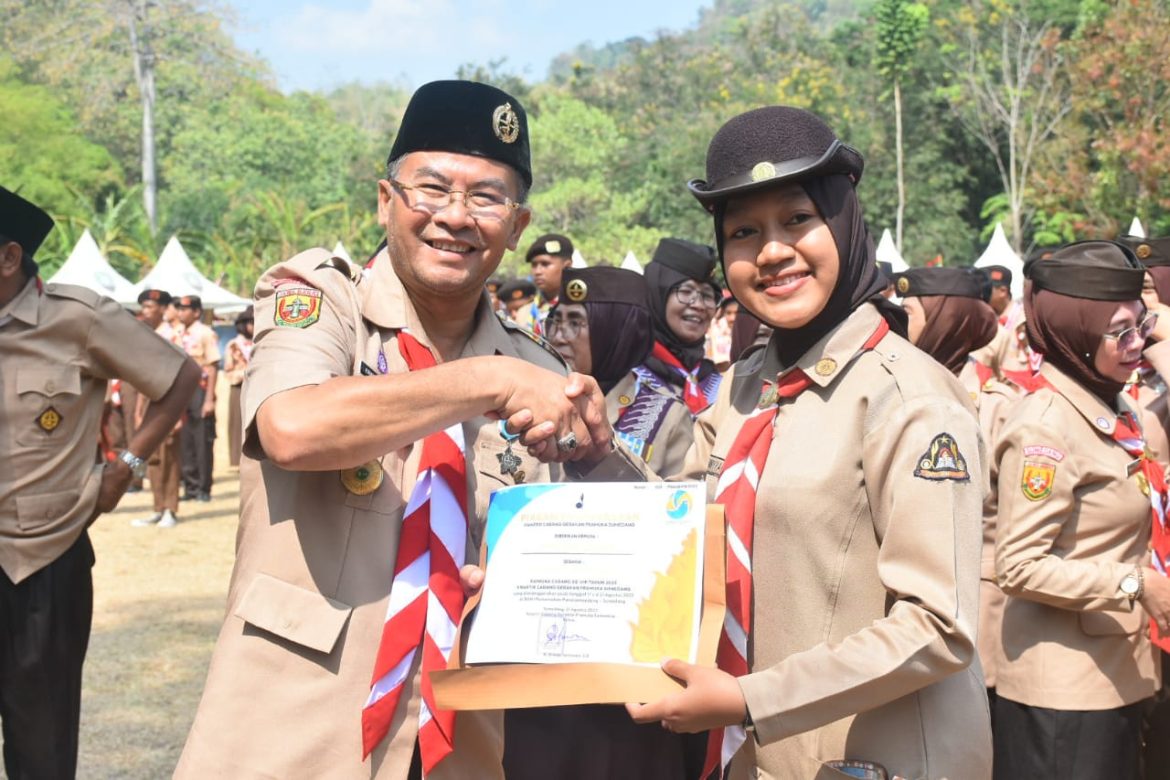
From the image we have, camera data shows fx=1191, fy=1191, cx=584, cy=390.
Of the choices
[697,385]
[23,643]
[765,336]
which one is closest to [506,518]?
[23,643]

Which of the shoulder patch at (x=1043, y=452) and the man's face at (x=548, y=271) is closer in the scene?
the shoulder patch at (x=1043, y=452)

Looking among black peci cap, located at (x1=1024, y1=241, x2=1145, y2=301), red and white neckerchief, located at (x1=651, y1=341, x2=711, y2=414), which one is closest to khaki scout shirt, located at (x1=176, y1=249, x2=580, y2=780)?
black peci cap, located at (x1=1024, y1=241, x2=1145, y2=301)

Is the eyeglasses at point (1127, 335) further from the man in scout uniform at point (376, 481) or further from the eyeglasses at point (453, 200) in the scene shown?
the eyeglasses at point (453, 200)

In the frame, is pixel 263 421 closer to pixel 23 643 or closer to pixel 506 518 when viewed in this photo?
pixel 506 518

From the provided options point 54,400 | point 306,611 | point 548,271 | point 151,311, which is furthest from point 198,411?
point 306,611

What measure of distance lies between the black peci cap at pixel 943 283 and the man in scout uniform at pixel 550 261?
6332mm

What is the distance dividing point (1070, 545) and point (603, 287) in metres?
2.65

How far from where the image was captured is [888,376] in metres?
2.26

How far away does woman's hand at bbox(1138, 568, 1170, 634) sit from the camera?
344 cm

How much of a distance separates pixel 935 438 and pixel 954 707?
534 millimetres

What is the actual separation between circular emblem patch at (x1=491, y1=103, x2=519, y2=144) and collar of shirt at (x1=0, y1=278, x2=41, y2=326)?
267 centimetres

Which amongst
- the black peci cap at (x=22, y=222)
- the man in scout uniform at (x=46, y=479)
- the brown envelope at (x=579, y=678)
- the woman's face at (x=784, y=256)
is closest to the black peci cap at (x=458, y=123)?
the woman's face at (x=784, y=256)

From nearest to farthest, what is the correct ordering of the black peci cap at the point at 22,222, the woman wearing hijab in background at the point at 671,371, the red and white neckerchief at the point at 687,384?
the black peci cap at the point at 22,222, the woman wearing hijab in background at the point at 671,371, the red and white neckerchief at the point at 687,384

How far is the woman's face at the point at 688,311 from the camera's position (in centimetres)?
669
